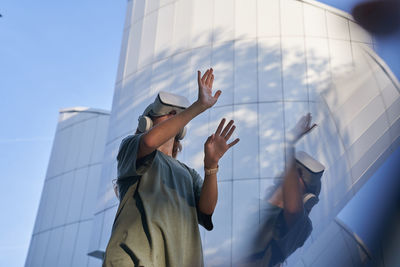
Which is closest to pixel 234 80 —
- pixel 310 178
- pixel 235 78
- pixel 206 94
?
pixel 235 78

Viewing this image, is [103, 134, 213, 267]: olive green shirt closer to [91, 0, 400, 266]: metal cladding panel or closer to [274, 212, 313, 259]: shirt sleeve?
[274, 212, 313, 259]: shirt sleeve

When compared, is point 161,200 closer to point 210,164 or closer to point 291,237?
point 210,164

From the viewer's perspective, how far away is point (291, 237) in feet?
11.8

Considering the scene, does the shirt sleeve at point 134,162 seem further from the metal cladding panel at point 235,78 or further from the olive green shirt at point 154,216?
the metal cladding panel at point 235,78

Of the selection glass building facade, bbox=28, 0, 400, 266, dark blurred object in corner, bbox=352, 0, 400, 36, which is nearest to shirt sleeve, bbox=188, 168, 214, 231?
dark blurred object in corner, bbox=352, 0, 400, 36

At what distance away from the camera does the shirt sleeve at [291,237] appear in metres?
3.26

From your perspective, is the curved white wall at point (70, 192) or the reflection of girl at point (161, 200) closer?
the reflection of girl at point (161, 200)

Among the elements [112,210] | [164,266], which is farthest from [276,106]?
[164,266]

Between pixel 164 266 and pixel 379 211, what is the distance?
2.46 ft

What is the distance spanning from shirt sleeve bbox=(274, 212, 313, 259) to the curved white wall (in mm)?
7802

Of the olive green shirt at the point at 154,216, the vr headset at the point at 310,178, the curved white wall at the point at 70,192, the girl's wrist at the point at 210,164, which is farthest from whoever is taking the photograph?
the curved white wall at the point at 70,192

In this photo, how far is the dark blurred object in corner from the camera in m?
1.34

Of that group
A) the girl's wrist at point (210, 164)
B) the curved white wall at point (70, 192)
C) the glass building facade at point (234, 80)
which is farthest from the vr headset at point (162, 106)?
the curved white wall at point (70, 192)

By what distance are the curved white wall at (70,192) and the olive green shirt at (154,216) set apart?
9.25 meters
